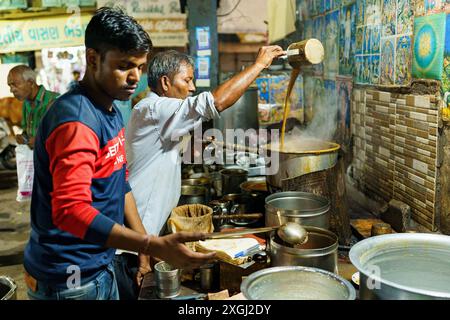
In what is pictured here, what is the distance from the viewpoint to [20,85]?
638cm

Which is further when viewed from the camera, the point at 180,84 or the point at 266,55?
the point at 180,84

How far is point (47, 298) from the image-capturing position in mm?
1999

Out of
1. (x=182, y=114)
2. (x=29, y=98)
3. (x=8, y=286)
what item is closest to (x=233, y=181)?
(x=182, y=114)

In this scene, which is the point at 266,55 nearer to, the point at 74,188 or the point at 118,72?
the point at 118,72

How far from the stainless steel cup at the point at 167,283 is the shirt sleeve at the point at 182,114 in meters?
0.94

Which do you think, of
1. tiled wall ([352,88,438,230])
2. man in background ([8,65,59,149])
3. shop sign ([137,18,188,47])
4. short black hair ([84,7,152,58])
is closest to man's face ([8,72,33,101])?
man in background ([8,65,59,149])

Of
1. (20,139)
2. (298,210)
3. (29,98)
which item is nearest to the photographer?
(298,210)

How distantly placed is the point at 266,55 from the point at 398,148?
5.01ft

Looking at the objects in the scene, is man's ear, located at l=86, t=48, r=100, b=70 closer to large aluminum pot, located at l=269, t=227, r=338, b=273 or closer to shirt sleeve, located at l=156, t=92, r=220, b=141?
shirt sleeve, located at l=156, t=92, r=220, b=141

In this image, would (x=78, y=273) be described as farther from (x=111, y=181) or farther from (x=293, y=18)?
(x=293, y=18)

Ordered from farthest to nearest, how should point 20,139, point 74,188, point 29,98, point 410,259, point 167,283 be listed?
point 29,98 → point 20,139 → point 167,283 → point 410,259 → point 74,188

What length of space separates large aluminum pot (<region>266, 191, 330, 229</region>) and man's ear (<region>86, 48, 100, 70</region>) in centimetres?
141
